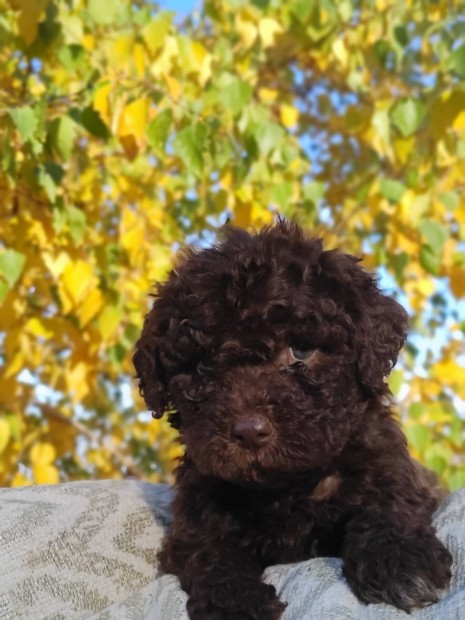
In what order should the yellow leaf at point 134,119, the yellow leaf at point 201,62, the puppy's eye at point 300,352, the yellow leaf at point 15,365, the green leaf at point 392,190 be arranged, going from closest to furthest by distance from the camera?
1. the puppy's eye at point 300,352
2. the yellow leaf at point 134,119
3. the yellow leaf at point 201,62
4. the green leaf at point 392,190
5. the yellow leaf at point 15,365

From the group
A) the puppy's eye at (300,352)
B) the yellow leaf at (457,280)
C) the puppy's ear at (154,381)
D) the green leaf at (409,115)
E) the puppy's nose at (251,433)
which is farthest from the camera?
the yellow leaf at (457,280)

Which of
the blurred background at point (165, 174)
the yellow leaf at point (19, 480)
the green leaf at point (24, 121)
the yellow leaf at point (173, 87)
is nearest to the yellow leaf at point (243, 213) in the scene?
the blurred background at point (165, 174)

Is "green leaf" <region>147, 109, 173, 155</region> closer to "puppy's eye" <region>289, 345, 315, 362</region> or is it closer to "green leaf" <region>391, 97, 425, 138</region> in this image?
"green leaf" <region>391, 97, 425, 138</region>

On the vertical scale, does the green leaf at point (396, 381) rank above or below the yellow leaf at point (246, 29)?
below

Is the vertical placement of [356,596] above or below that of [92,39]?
below

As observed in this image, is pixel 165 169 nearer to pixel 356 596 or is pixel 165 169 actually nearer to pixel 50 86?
pixel 50 86

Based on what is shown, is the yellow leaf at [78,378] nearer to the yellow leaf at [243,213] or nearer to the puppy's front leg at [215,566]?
the yellow leaf at [243,213]

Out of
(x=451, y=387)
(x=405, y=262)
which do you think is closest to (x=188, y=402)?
(x=405, y=262)

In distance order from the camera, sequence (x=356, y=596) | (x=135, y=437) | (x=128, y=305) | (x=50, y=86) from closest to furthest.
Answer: (x=356, y=596) < (x=50, y=86) < (x=128, y=305) < (x=135, y=437)
